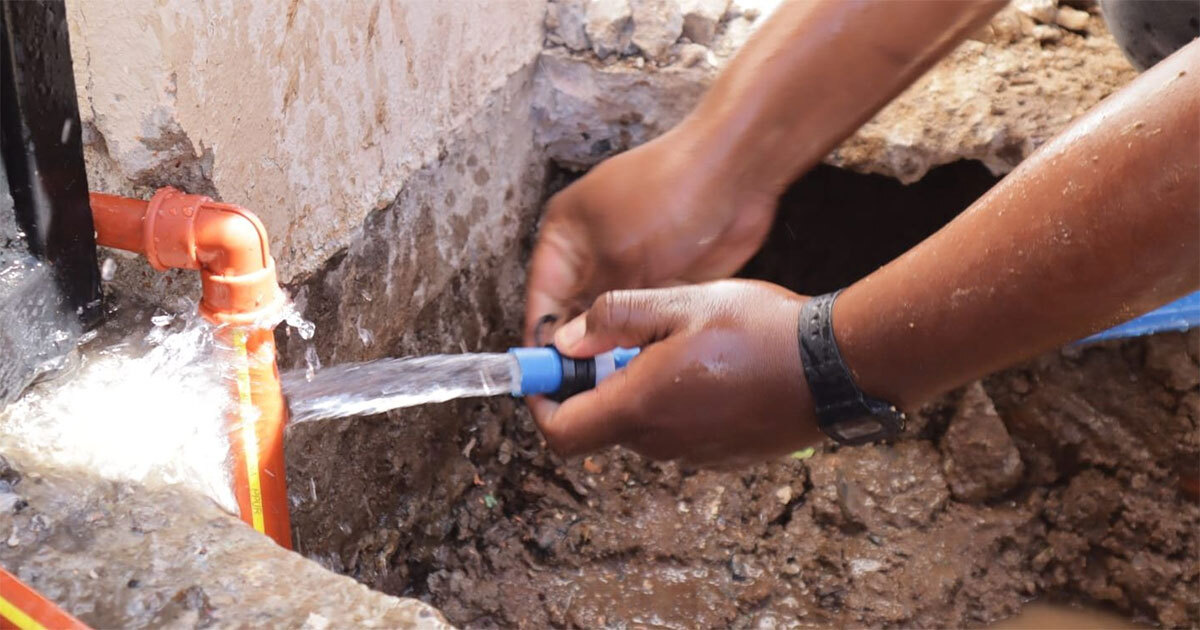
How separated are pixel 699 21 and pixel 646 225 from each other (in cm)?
74

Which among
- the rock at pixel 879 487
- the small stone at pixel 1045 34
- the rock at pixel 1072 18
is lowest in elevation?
the rock at pixel 879 487

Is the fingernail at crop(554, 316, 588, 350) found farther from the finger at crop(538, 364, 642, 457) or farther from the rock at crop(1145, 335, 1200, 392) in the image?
the rock at crop(1145, 335, 1200, 392)

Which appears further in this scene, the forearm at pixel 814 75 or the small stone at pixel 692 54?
the small stone at pixel 692 54

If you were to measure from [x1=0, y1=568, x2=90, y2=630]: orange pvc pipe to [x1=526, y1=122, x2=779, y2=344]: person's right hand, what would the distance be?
3.20 ft

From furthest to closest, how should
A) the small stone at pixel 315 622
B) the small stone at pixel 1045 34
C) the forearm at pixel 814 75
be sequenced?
the small stone at pixel 1045 34 < the forearm at pixel 814 75 < the small stone at pixel 315 622

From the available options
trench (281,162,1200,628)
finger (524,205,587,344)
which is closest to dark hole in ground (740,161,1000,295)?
trench (281,162,1200,628)

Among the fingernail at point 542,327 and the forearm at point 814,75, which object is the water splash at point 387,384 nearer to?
the fingernail at point 542,327

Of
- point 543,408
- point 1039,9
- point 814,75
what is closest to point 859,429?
point 543,408

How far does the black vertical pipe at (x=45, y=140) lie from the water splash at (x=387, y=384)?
12.9 inches

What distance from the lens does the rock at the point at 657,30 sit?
224 cm

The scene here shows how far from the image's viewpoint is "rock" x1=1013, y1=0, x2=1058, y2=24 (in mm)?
2373

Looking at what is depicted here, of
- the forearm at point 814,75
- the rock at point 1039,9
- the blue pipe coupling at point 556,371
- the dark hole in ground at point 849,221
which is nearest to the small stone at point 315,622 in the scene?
the blue pipe coupling at point 556,371

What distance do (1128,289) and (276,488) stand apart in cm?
105

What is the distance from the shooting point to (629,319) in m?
1.45
